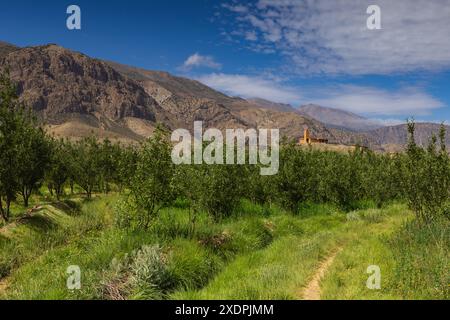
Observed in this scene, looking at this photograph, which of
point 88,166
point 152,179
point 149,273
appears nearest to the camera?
point 149,273

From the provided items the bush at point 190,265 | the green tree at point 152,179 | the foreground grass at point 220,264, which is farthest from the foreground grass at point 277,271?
the green tree at point 152,179

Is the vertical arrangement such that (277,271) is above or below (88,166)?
below

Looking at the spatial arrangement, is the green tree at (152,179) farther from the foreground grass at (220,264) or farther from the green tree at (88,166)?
the green tree at (88,166)

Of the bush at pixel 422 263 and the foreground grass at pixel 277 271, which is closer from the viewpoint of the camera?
the bush at pixel 422 263

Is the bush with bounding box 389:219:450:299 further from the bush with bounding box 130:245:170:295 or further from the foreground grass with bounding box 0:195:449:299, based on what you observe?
the bush with bounding box 130:245:170:295

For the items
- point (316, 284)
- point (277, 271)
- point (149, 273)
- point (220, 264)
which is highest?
point (149, 273)

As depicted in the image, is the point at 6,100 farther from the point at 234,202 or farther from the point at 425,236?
the point at 425,236

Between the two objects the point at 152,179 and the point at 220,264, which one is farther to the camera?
the point at 152,179

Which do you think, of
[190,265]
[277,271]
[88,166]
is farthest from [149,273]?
[88,166]

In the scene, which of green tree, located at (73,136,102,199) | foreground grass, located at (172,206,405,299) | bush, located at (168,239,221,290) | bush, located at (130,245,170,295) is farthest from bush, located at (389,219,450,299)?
green tree, located at (73,136,102,199)

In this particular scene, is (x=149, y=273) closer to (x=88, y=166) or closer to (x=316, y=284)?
(x=316, y=284)

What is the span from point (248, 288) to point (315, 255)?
15.6ft

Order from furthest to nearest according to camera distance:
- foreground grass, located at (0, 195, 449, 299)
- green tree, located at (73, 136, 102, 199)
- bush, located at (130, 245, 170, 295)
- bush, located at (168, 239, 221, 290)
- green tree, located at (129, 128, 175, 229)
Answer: green tree, located at (73, 136, 102, 199) → green tree, located at (129, 128, 175, 229) → bush, located at (168, 239, 221, 290) → bush, located at (130, 245, 170, 295) → foreground grass, located at (0, 195, 449, 299)
